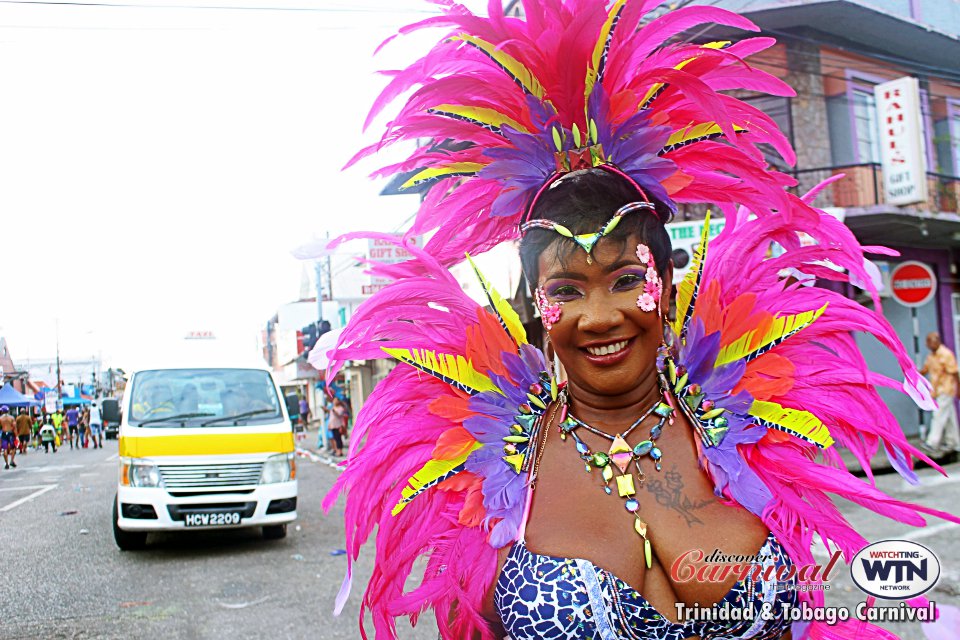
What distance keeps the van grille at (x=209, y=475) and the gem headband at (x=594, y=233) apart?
6610mm

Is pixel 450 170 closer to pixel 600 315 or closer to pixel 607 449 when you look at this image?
pixel 600 315

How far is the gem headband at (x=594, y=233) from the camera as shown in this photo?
174 cm

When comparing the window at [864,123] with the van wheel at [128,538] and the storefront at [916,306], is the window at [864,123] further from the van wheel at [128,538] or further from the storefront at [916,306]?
the van wheel at [128,538]

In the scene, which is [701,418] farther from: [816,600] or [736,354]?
[816,600]

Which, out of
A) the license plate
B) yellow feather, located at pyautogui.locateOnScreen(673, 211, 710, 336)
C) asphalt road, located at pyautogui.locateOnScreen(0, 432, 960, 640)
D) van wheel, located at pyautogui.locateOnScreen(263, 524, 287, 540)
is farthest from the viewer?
van wheel, located at pyautogui.locateOnScreen(263, 524, 287, 540)

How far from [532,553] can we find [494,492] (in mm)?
183

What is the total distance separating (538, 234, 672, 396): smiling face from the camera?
1.74m

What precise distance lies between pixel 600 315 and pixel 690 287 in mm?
451

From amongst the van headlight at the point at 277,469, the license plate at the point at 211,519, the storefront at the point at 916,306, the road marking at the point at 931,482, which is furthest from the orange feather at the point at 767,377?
the storefront at the point at 916,306

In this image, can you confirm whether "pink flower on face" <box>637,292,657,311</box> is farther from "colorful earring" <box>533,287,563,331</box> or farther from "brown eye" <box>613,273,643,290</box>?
"colorful earring" <box>533,287,563,331</box>

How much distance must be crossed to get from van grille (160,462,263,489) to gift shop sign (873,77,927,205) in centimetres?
1115

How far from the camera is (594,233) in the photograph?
1.76 meters

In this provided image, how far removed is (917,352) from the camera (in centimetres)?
1483

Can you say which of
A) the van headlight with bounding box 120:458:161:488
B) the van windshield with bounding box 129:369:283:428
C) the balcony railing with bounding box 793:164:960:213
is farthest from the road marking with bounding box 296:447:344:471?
the balcony railing with bounding box 793:164:960:213
